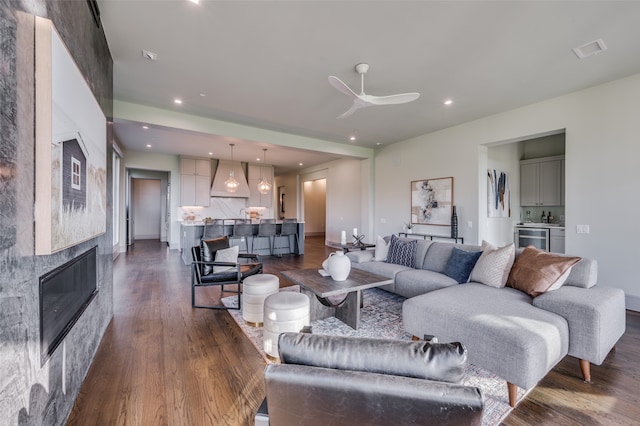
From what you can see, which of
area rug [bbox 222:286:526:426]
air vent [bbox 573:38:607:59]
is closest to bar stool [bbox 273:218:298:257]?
area rug [bbox 222:286:526:426]

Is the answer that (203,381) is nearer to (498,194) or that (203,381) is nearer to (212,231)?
(212,231)

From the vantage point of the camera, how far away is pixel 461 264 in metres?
3.21

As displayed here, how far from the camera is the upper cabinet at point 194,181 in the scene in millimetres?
8672

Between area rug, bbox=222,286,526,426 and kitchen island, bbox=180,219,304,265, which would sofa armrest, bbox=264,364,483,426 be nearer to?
area rug, bbox=222,286,526,426

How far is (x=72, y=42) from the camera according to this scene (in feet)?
6.04

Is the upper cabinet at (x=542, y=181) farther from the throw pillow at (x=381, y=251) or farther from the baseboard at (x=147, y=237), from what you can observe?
the baseboard at (x=147, y=237)

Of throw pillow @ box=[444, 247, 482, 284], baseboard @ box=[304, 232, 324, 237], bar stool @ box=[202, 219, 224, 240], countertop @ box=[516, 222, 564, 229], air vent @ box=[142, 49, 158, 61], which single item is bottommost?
baseboard @ box=[304, 232, 324, 237]

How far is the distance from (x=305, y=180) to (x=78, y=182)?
9685 millimetres

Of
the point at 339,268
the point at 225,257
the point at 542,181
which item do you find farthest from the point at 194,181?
the point at 542,181

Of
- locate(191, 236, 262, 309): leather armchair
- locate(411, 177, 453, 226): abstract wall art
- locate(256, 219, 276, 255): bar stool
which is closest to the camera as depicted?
locate(191, 236, 262, 309): leather armchair

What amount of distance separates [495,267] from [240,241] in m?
5.94

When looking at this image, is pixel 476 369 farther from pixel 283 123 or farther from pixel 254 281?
pixel 283 123

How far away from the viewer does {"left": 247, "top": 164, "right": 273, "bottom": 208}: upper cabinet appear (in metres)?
9.95

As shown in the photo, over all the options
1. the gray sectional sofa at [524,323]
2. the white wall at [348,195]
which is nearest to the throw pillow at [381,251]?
the gray sectional sofa at [524,323]
